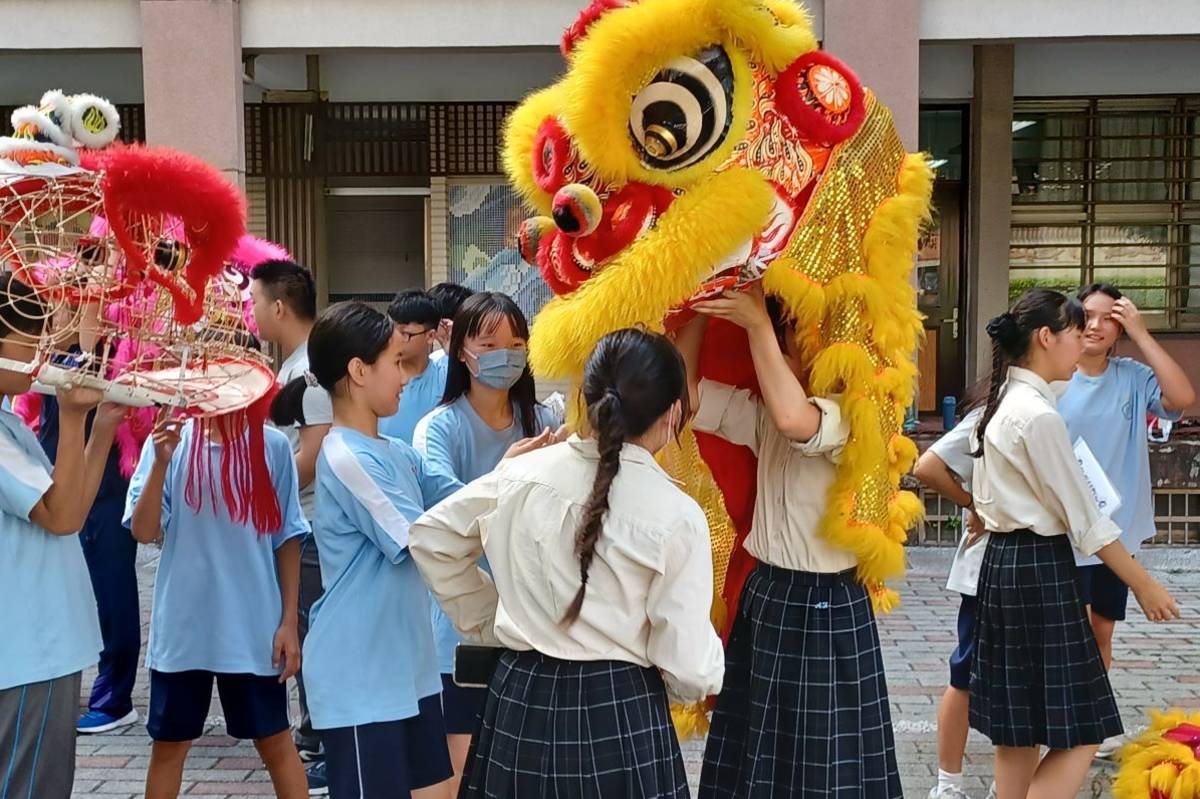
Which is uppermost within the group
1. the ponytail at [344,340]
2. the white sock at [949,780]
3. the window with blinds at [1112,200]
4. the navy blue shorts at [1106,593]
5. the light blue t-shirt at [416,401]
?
the window with blinds at [1112,200]

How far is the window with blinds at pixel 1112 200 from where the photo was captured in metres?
10.7

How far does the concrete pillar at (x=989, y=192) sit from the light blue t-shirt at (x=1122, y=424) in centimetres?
586

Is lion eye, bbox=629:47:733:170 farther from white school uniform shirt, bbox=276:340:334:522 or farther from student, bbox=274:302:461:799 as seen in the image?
white school uniform shirt, bbox=276:340:334:522

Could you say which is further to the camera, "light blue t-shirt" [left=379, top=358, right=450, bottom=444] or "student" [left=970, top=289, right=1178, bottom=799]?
"light blue t-shirt" [left=379, top=358, right=450, bottom=444]

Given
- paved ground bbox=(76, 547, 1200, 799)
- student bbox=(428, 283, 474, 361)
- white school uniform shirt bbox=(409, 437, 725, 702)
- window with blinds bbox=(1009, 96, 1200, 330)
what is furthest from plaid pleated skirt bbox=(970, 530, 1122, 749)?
window with blinds bbox=(1009, 96, 1200, 330)

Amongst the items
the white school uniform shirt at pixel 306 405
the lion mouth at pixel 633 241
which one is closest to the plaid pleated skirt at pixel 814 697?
the lion mouth at pixel 633 241

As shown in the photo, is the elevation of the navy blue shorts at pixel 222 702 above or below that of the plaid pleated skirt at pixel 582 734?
below

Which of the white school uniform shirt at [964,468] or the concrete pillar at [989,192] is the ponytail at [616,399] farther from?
the concrete pillar at [989,192]

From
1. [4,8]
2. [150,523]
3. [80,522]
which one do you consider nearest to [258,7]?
[4,8]

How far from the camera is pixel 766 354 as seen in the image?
2703 millimetres

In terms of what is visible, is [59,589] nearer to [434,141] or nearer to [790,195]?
[790,195]

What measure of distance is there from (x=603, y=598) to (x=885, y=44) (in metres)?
6.82

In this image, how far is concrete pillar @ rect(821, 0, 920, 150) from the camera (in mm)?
8148

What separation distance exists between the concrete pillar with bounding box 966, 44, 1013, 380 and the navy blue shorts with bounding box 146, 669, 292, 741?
8.27 meters
